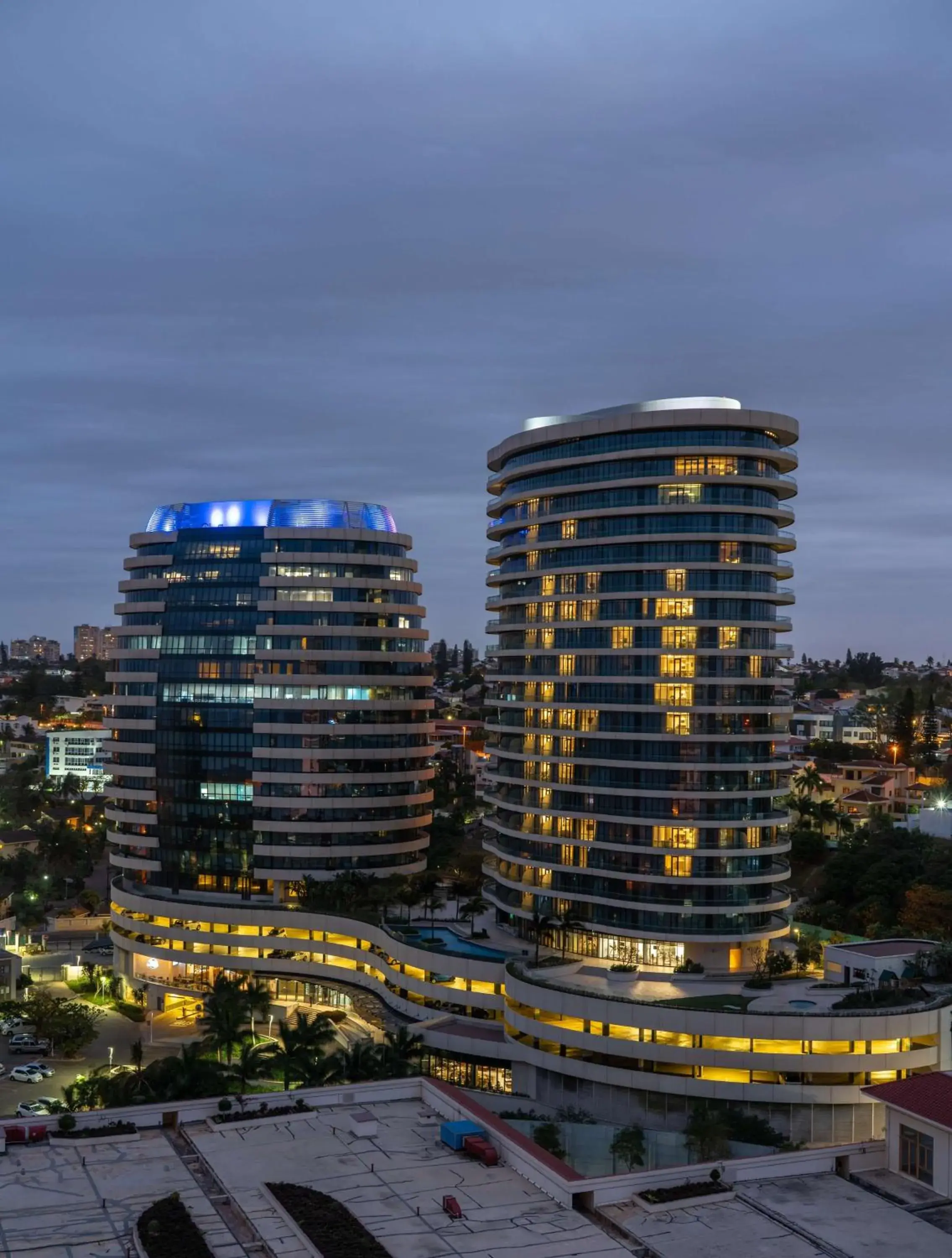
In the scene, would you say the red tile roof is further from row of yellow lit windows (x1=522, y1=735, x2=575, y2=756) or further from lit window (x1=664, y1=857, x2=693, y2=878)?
row of yellow lit windows (x1=522, y1=735, x2=575, y2=756)

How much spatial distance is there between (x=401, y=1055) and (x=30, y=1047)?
38.7 m

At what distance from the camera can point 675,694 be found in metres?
87.8

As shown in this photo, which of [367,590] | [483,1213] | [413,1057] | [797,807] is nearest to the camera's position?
[483,1213]

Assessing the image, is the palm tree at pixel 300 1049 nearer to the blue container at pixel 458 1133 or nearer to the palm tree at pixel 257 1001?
the palm tree at pixel 257 1001

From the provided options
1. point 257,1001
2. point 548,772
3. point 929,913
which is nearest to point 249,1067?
point 257,1001

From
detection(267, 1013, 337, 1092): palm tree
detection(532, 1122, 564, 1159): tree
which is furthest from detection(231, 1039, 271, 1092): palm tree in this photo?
detection(532, 1122, 564, 1159): tree

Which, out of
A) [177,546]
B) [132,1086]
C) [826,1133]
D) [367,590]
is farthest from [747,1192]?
[177,546]

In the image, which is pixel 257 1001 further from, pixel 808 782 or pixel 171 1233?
pixel 808 782

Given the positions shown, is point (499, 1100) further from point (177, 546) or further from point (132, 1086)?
point (177, 546)

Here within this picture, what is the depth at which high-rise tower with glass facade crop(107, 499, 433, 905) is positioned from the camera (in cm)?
10888

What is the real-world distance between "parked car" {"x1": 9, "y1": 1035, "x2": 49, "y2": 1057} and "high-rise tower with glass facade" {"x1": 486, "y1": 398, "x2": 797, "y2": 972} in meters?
38.9

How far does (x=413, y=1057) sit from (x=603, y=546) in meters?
39.7

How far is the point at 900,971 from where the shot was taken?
77.3 m

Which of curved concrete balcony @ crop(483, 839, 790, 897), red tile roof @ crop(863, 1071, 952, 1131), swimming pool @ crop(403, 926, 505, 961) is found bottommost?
swimming pool @ crop(403, 926, 505, 961)
